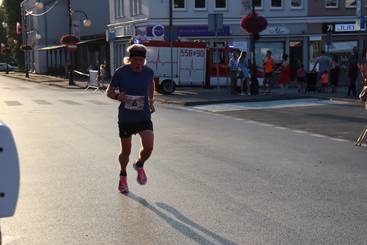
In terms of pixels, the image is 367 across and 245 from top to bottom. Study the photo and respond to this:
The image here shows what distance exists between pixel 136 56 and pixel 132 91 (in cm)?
42

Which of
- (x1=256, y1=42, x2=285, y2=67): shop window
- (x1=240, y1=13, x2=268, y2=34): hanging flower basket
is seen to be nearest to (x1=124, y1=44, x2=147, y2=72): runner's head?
(x1=240, y1=13, x2=268, y2=34): hanging flower basket

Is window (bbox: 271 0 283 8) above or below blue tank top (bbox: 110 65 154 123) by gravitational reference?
above

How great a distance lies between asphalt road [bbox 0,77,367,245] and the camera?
538cm

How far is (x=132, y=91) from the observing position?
6945mm

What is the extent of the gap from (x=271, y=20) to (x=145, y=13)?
26.3 feet

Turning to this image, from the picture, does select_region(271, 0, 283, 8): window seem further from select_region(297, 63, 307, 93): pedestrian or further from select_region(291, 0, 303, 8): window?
select_region(297, 63, 307, 93): pedestrian

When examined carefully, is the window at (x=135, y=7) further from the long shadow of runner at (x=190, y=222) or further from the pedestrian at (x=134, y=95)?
the long shadow of runner at (x=190, y=222)

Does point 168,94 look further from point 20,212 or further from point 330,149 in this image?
point 20,212

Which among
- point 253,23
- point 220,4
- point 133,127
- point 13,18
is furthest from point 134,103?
point 13,18

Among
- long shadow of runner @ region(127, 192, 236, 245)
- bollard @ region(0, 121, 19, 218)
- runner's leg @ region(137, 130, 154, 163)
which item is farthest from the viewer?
runner's leg @ region(137, 130, 154, 163)

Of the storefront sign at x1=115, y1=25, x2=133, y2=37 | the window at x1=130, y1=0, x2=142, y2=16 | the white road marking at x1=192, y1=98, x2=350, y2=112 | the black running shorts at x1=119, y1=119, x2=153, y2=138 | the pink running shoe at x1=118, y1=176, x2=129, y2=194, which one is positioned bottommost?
the white road marking at x1=192, y1=98, x2=350, y2=112

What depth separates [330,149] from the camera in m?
10.4

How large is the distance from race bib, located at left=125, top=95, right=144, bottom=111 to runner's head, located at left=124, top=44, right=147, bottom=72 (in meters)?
0.34

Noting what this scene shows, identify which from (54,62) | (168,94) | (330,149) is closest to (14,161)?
(330,149)
